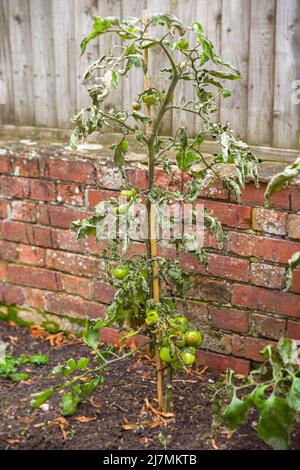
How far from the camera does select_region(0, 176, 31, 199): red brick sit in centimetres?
290

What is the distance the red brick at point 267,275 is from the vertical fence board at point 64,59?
41.1 inches

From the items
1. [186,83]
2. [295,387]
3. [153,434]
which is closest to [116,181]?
[186,83]

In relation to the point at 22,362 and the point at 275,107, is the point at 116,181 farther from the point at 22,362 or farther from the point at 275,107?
the point at 22,362

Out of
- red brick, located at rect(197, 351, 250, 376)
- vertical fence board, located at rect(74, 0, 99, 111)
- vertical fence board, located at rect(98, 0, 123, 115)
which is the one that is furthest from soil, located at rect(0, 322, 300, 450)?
vertical fence board, located at rect(74, 0, 99, 111)

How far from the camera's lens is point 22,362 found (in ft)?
9.18

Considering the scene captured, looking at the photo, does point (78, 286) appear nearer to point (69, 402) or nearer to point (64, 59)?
point (69, 402)

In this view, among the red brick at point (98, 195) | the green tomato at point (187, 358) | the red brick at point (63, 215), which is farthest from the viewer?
the red brick at point (63, 215)

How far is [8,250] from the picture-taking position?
10.0ft

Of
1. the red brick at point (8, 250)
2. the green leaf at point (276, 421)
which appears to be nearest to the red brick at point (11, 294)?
the red brick at point (8, 250)

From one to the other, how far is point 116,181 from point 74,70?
54 cm

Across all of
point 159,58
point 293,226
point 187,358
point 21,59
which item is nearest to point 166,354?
point 187,358

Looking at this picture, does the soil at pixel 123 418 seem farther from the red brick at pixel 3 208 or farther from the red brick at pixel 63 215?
the red brick at pixel 3 208

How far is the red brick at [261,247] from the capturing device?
7.79ft

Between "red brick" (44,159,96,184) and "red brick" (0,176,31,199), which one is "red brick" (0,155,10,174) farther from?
"red brick" (44,159,96,184)
